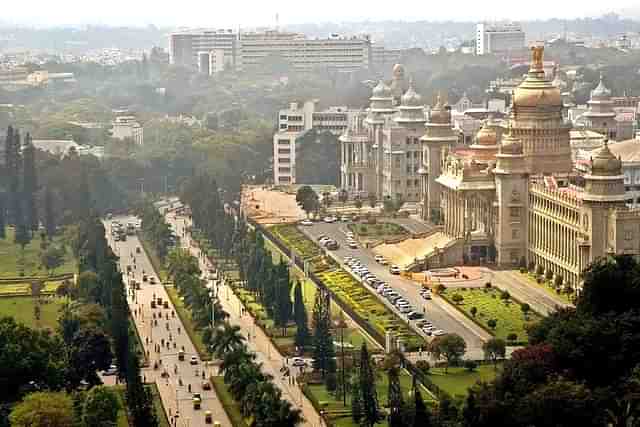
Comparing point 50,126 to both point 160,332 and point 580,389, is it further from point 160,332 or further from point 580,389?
point 580,389

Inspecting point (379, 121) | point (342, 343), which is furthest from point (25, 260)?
point (342, 343)

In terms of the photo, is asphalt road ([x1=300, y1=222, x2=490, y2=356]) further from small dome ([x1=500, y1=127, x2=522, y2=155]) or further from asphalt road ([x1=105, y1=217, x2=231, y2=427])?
asphalt road ([x1=105, y1=217, x2=231, y2=427])

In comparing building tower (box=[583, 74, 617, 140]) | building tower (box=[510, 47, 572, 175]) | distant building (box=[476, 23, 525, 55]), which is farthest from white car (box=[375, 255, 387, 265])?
distant building (box=[476, 23, 525, 55])

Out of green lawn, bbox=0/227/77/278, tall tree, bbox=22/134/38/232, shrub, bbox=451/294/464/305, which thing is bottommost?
green lawn, bbox=0/227/77/278

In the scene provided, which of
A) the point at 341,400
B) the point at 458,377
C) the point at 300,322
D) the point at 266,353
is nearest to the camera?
the point at 341,400

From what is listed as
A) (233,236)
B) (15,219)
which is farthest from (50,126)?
(233,236)

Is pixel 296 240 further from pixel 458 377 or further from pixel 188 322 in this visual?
pixel 458 377

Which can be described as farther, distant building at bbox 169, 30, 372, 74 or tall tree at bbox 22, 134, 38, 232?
distant building at bbox 169, 30, 372, 74
